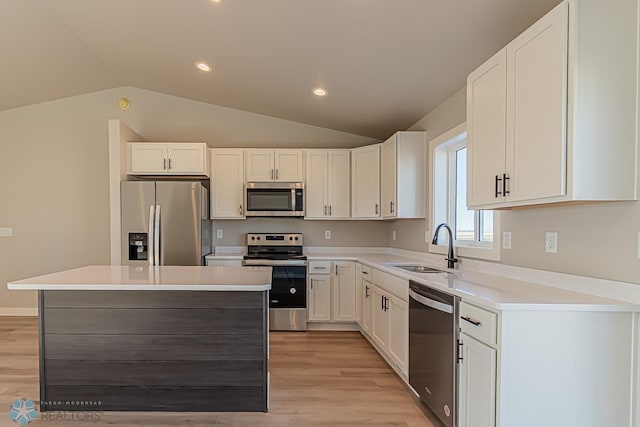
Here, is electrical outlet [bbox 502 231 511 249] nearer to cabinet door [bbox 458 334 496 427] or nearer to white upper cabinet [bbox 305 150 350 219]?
cabinet door [bbox 458 334 496 427]

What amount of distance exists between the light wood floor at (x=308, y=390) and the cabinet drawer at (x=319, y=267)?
75 cm

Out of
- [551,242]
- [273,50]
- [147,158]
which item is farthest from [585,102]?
[147,158]

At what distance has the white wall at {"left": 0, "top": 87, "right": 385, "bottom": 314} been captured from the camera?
4.91 meters

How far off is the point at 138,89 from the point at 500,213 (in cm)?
458

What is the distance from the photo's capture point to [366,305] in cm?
396

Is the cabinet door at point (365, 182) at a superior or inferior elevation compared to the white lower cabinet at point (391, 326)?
superior

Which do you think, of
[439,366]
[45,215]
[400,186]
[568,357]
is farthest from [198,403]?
[45,215]

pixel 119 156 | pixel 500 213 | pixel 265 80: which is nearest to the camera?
pixel 500 213

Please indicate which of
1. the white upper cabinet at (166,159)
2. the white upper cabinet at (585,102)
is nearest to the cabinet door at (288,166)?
the white upper cabinet at (166,159)

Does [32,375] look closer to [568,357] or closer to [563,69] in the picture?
[568,357]

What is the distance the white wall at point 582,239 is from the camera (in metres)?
1.59

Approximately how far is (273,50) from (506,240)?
2.25 m

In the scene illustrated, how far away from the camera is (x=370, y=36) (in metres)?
2.54

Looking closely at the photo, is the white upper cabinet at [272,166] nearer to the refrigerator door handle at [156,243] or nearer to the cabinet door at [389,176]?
the cabinet door at [389,176]
